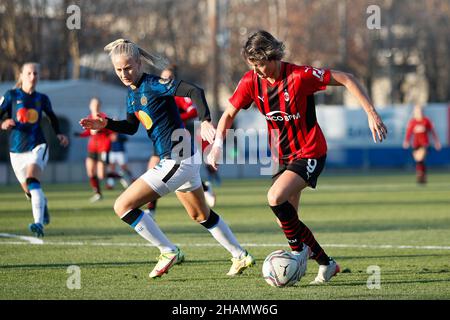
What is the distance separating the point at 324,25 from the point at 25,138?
40.4 metres

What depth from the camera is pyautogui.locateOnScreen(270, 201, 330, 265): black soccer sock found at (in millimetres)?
7965

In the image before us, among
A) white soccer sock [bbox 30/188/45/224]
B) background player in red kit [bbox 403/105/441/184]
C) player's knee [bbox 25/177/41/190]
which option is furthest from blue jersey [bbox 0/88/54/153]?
background player in red kit [bbox 403/105/441/184]

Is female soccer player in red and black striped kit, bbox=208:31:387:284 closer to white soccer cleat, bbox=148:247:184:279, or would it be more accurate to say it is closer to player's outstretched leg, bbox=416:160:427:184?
white soccer cleat, bbox=148:247:184:279

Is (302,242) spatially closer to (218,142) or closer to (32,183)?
(218,142)

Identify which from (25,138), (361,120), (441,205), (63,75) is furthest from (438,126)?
(25,138)

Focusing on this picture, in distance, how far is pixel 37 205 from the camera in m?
11.8

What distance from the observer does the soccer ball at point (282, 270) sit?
7.83 metres

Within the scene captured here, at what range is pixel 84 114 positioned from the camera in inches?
1266

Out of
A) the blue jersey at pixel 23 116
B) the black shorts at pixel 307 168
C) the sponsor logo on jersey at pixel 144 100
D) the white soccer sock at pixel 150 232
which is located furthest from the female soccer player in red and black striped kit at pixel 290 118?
the blue jersey at pixel 23 116

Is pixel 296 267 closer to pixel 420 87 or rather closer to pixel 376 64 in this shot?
pixel 376 64

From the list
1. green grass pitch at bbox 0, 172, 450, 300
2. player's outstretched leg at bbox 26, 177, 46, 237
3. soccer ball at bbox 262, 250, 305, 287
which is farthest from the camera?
player's outstretched leg at bbox 26, 177, 46, 237

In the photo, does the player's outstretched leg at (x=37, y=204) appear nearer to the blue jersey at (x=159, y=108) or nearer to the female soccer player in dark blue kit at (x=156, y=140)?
the female soccer player in dark blue kit at (x=156, y=140)

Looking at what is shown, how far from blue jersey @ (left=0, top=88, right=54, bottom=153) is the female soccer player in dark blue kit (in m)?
3.89

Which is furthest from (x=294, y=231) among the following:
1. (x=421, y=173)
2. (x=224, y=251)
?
(x=421, y=173)
